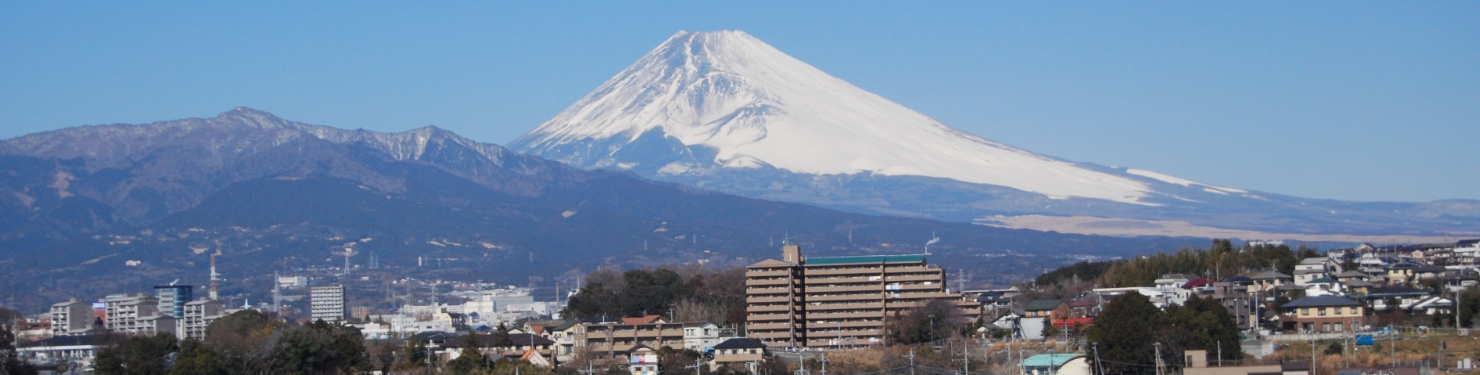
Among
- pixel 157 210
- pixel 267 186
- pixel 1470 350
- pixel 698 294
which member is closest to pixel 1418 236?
pixel 267 186

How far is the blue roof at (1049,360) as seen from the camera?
130 ft

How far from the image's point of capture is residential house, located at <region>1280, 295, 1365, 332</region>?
143 feet

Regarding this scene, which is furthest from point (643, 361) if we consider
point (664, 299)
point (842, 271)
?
point (664, 299)

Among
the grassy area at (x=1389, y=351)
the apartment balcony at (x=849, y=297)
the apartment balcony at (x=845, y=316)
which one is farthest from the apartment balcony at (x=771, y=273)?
the grassy area at (x=1389, y=351)

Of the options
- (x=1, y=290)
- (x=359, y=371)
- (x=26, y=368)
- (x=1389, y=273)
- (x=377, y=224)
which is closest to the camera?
(x=26, y=368)

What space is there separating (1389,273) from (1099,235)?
11668 cm

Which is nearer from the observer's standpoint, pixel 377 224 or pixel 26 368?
pixel 26 368

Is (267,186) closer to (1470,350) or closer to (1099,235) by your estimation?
(1099,235)

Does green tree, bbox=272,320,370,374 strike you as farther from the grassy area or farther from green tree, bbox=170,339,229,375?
the grassy area

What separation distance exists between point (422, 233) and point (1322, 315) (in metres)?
132

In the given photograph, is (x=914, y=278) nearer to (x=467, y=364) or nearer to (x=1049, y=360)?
(x=467, y=364)

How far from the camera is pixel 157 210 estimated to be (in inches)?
7692

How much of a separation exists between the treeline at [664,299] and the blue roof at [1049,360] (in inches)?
727

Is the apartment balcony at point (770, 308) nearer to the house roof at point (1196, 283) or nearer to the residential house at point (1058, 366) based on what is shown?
the house roof at point (1196, 283)
